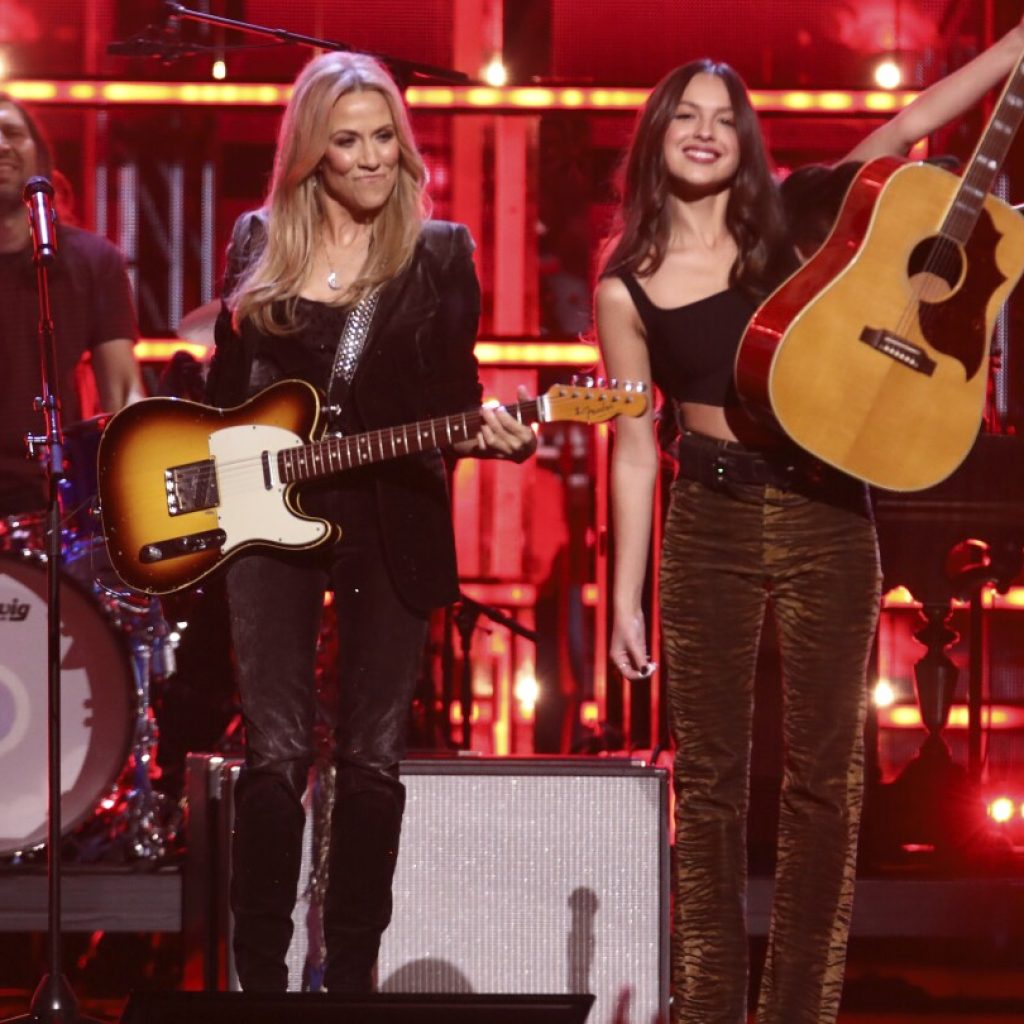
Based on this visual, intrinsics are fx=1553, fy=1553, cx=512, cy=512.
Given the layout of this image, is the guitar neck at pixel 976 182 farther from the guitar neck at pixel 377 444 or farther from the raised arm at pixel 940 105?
the guitar neck at pixel 377 444

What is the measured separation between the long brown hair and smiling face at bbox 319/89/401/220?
0.50 metres

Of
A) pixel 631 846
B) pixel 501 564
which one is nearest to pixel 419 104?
pixel 501 564

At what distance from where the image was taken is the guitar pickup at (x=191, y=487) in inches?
122

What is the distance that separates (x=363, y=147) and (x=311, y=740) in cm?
120

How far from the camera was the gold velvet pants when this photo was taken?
9.39ft

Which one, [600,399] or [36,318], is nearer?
[600,399]

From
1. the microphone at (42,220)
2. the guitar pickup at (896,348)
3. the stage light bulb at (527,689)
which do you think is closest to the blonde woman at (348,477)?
the microphone at (42,220)

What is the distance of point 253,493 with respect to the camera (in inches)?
121

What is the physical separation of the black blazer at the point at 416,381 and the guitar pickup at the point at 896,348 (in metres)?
0.82

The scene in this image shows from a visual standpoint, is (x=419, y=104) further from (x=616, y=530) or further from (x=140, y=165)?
(x=616, y=530)

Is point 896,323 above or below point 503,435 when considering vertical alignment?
above

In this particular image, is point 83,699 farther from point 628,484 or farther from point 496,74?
point 496,74

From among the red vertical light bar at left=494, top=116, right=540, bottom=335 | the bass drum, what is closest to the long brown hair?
the bass drum

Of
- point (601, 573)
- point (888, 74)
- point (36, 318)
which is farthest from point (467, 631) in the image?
point (888, 74)
